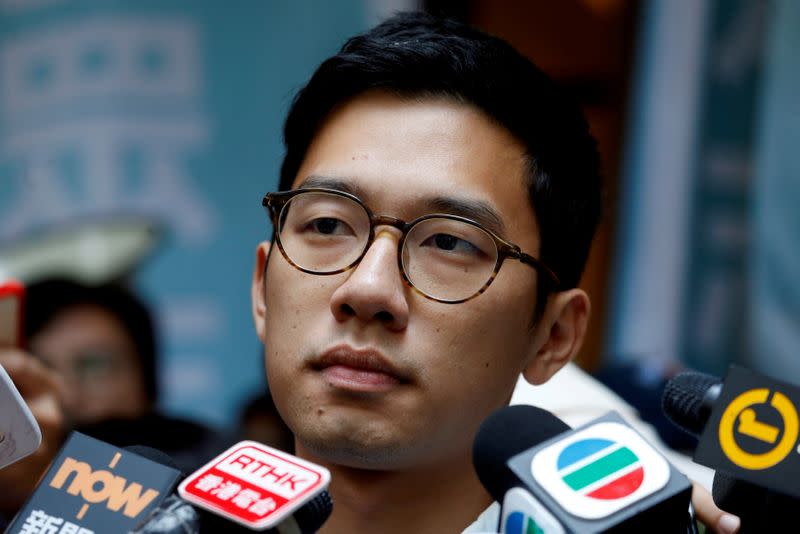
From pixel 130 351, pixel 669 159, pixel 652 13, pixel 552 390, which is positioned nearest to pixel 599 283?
pixel 669 159

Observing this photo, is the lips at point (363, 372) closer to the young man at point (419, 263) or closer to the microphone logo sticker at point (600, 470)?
the young man at point (419, 263)

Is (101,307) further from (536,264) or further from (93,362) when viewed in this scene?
(536,264)

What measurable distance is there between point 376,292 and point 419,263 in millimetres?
117


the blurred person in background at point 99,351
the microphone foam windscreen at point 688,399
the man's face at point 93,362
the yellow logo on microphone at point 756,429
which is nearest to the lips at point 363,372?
the microphone foam windscreen at point 688,399

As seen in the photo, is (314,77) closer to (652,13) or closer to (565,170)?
(565,170)

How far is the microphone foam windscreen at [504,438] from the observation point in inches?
51.1

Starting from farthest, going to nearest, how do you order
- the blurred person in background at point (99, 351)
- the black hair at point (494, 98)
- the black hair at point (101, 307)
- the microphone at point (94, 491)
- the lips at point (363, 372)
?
the black hair at point (101, 307)
the blurred person in background at point (99, 351)
the black hair at point (494, 98)
the lips at point (363, 372)
the microphone at point (94, 491)

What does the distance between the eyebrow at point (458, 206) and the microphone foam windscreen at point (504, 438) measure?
0.44 m

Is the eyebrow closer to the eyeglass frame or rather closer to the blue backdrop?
the eyeglass frame

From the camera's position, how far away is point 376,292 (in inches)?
62.6

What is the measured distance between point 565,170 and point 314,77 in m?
0.49

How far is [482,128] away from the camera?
1.82 meters

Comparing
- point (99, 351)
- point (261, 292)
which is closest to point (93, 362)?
point (99, 351)

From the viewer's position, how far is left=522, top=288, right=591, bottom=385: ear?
1.88 metres
